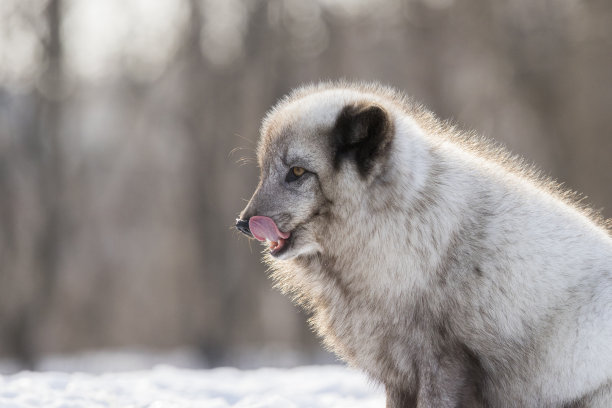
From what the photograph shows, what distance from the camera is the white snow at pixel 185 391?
15.6 feet

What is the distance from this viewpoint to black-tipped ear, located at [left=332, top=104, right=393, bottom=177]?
4094mm

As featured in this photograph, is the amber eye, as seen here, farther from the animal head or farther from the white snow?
the white snow

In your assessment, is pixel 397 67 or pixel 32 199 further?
pixel 397 67

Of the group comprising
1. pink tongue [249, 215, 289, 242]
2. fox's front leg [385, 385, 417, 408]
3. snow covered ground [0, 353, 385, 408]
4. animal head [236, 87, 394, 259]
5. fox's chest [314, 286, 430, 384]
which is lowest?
snow covered ground [0, 353, 385, 408]

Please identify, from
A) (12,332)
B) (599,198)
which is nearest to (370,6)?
(599,198)

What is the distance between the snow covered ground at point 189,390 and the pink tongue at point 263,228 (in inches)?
Answer: 44.8

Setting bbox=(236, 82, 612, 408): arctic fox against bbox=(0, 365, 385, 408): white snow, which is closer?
bbox=(236, 82, 612, 408): arctic fox

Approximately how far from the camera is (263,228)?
4.13 m

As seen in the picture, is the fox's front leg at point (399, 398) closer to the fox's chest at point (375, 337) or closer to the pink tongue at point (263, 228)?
the fox's chest at point (375, 337)

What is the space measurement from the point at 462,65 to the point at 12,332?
11722 millimetres

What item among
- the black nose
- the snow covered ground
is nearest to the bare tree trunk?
the snow covered ground

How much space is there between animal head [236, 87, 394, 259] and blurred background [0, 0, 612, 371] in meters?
10.1

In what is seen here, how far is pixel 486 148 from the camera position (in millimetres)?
4883

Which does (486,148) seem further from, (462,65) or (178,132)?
(462,65)
